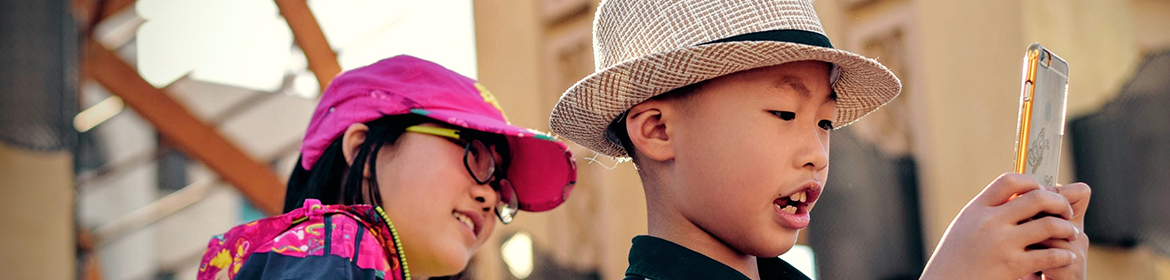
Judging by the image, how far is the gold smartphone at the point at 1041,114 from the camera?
2.85ft

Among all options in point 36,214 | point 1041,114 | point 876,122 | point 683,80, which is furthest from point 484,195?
point 36,214

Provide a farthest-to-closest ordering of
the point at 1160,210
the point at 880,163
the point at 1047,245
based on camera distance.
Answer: the point at 880,163 → the point at 1160,210 → the point at 1047,245

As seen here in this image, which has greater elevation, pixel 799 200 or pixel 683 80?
pixel 683 80

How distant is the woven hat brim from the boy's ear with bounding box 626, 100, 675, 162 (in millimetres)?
13

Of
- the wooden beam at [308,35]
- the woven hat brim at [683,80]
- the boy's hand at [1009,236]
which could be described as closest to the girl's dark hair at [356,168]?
the woven hat brim at [683,80]

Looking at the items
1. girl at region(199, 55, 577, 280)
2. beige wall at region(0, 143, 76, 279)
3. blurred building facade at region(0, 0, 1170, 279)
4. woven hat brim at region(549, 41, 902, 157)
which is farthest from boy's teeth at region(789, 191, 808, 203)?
beige wall at region(0, 143, 76, 279)

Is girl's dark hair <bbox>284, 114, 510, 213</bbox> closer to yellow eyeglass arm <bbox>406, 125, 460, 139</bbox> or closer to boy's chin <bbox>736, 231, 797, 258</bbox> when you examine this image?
yellow eyeglass arm <bbox>406, 125, 460, 139</bbox>

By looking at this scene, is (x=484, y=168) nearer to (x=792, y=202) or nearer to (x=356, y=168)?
(x=356, y=168)

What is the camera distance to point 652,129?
1.03 m

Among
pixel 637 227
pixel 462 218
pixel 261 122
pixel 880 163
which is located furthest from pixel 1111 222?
pixel 261 122

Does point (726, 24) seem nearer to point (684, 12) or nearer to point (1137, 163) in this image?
point (684, 12)

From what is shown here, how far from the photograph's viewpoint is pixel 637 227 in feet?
11.0

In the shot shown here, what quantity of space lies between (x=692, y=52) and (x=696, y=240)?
19cm

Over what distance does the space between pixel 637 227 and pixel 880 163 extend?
2.73ft
